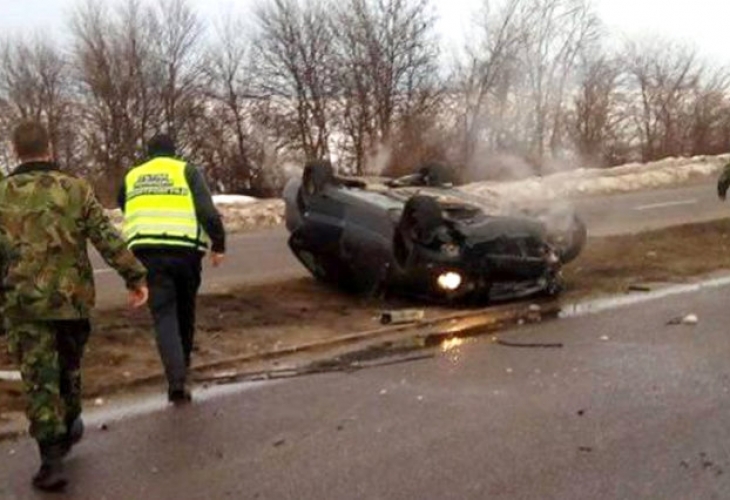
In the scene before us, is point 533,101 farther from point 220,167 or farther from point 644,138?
point 644,138

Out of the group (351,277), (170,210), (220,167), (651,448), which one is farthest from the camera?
(220,167)

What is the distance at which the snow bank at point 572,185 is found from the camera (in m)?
18.7

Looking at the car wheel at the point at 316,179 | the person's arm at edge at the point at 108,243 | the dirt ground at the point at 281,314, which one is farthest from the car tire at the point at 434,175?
the person's arm at edge at the point at 108,243

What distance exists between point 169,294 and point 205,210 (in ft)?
1.93

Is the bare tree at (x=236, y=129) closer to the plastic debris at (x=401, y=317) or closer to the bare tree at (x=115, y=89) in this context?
the bare tree at (x=115, y=89)

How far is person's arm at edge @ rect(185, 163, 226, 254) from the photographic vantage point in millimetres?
6801

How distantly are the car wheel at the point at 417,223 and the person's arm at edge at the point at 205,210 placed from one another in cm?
292

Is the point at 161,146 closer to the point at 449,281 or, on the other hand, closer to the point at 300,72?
the point at 449,281

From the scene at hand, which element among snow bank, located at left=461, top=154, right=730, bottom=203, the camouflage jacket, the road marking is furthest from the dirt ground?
snow bank, located at left=461, top=154, right=730, bottom=203

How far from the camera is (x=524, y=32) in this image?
25.8 meters

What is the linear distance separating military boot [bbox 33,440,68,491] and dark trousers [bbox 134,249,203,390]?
1.60 meters

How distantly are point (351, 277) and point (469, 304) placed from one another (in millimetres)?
1240

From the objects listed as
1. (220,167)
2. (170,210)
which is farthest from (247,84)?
(170,210)

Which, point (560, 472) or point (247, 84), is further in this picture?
point (247, 84)
